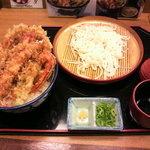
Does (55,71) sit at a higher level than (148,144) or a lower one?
higher

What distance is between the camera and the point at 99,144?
1179mm

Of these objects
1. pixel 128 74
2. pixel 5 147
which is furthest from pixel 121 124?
pixel 5 147

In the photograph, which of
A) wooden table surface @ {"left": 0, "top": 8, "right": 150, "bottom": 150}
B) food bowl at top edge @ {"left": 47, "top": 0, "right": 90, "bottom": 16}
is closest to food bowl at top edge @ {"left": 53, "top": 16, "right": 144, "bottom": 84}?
food bowl at top edge @ {"left": 47, "top": 0, "right": 90, "bottom": 16}

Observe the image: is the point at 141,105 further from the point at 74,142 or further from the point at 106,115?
the point at 74,142

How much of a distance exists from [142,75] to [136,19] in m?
0.83

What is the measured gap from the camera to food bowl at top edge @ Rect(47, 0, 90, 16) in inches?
73.5

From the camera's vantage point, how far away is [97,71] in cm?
148

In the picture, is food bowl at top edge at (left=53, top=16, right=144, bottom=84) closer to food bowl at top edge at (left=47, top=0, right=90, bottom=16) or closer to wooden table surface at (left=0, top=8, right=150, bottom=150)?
food bowl at top edge at (left=47, top=0, right=90, bottom=16)

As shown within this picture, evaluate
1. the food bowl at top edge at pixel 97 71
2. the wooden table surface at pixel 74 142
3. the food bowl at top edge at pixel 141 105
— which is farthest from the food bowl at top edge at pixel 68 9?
the wooden table surface at pixel 74 142

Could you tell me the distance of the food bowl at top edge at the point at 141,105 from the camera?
1.13m

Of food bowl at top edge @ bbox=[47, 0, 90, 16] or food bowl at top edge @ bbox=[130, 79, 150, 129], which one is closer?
food bowl at top edge @ bbox=[130, 79, 150, 129]

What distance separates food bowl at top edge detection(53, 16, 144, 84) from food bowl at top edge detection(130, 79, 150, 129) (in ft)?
0.60

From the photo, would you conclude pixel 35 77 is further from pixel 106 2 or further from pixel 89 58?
pixel 106 2

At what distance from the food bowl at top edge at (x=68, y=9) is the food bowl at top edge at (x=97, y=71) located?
0.13 metres
